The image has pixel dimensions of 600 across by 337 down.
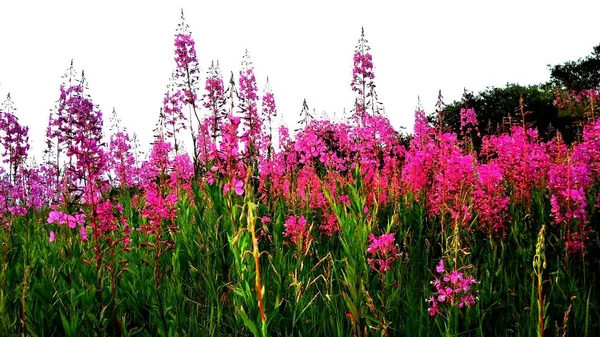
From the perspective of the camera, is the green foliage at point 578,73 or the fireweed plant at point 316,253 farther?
the green foliage at point 578,73

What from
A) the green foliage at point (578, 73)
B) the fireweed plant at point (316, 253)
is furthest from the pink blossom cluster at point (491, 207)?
the green foliage at point (578, 73)

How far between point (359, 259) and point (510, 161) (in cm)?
373

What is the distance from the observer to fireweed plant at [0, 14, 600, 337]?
2.67 meters

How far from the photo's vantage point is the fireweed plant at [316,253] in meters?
2.67

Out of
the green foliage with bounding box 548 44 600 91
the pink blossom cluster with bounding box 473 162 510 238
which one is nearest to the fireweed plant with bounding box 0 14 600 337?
the pink blossom cluster with bounding box 473 162 510 238

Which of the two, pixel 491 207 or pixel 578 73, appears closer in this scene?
pixel 491 207

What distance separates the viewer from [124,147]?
1199 cm

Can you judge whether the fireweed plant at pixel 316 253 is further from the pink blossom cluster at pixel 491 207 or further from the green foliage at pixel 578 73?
the green foliage at pixel 578 73

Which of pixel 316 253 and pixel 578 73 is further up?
pixel 578 73

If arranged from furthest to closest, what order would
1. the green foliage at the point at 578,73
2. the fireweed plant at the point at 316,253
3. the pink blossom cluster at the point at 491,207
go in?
1. the green foliage at the point at 578,73
2. the pink blossom cluster at the point at 491,207
3. the fireweed plant at the point at 316,253

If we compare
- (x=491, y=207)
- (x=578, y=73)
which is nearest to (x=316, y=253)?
(x=491, y=207)

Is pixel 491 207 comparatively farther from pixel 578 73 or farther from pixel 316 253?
pixel 578 73

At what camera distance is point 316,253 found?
4.02 m

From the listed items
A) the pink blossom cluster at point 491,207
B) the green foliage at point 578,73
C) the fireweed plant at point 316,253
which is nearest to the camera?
the fireweed plant at point 316,253
